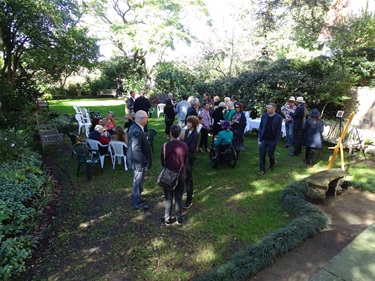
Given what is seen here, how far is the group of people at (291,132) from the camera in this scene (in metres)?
5.55

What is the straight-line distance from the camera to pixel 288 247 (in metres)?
3.31

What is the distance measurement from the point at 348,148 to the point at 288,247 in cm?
587

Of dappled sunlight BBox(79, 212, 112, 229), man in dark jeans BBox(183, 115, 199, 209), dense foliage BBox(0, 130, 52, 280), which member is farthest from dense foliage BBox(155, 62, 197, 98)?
dappled sunlight BBox(79, 212, 112, 229)

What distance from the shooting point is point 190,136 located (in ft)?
14.9

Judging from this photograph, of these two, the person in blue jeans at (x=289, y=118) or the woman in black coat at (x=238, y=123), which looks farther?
the person in blue jeans at (x=289, y=118)

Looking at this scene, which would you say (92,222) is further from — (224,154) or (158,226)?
(224,154)

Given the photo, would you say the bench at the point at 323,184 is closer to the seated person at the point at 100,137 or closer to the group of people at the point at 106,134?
the group of people at the point at 106,134

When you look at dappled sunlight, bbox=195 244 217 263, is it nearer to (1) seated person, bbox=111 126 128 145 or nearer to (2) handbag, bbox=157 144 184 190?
(2) handbag, bbox=157 144 184 190

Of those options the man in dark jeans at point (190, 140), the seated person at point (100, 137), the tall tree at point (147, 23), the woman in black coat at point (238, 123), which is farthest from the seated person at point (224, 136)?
the tall tree at point (147, 23)

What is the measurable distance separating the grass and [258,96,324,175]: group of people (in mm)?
484

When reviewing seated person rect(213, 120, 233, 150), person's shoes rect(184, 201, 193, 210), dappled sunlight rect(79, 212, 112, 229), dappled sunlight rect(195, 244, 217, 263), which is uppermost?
seated person rect(213, 120, 233, 150)

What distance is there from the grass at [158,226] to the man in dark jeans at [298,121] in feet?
3.92

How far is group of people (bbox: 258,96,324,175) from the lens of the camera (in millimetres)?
5555

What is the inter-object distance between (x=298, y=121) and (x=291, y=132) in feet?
2.77
